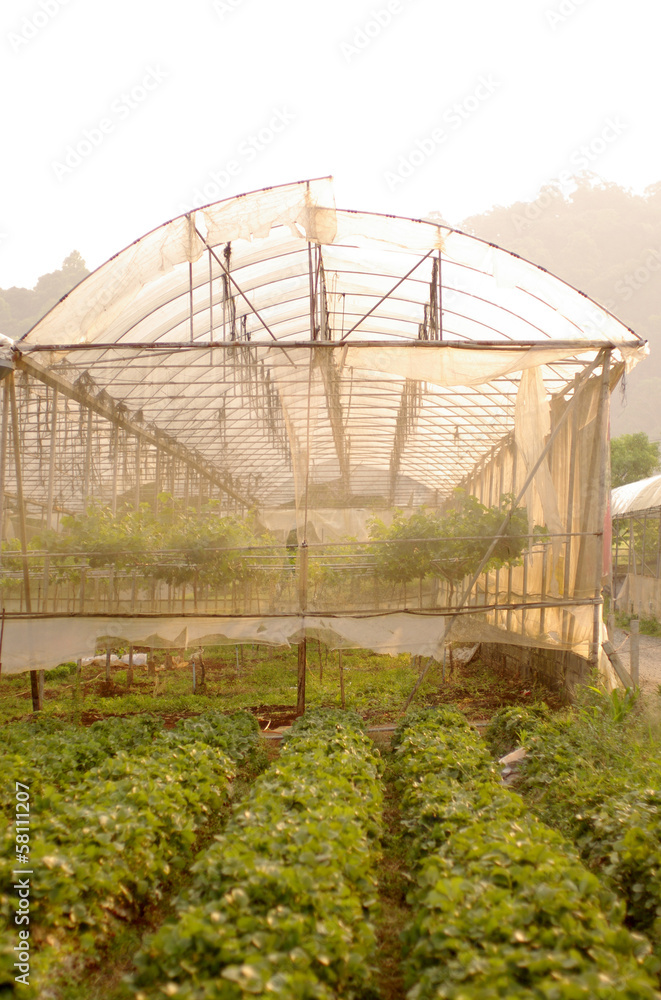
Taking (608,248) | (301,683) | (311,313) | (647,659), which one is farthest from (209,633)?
(608,248)

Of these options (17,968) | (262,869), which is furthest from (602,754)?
(17,968)

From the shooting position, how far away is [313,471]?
9.59 metres

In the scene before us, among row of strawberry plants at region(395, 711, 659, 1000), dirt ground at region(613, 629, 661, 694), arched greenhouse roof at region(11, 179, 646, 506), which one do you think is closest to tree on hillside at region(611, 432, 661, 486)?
dirt ground at region(613, 629, 661, 694)

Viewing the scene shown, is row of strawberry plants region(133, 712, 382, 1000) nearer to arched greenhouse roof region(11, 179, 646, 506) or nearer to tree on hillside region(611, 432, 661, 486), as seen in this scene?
arched greenhouse roof region(11, 179, 646, 506)

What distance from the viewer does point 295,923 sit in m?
3.24

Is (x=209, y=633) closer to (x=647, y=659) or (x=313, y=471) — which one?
(x=313, y=471)

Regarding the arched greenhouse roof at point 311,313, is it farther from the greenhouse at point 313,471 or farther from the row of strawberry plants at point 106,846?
the row of strawberry plants at point 106,846

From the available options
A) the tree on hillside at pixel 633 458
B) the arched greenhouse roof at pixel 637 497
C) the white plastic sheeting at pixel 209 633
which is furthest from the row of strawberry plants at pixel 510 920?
the tree on hillside at pixel 633 458

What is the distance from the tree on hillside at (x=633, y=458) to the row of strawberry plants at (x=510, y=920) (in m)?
29.1

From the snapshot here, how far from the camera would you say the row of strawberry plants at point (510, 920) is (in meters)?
2.89

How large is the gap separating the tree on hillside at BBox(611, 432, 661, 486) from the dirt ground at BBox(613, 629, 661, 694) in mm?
13364

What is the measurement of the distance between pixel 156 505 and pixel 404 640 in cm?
421

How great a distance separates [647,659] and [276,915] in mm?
13924

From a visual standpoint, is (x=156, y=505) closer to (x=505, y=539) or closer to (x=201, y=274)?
(x=201, y=274)
